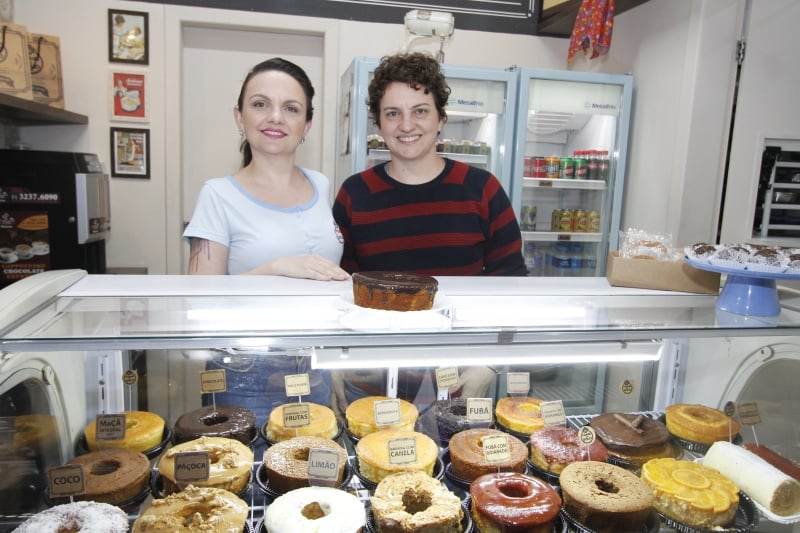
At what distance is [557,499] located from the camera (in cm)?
147

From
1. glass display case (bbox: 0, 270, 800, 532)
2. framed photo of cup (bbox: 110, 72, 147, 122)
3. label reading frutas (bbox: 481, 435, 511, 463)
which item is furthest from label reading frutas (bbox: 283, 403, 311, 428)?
framed photo of cup (bbox: 110, 72, 147, 122)

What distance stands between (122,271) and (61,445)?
3.54 m

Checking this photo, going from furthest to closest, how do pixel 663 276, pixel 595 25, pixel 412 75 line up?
pixel 595 25 → pixel 412 75 → pixel 663 276

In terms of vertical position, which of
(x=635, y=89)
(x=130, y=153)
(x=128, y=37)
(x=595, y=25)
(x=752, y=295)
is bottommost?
(x=752, y=295)

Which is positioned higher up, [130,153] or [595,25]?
[595,25]

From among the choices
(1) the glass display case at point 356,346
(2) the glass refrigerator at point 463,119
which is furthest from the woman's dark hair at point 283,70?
(2) the glass refrigerator at point 463,119

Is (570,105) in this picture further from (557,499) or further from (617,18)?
(557,499)

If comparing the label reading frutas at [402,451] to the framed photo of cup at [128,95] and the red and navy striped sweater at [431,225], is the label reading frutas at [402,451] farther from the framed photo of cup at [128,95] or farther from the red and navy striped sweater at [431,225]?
the framed photo of cup at [128,95]

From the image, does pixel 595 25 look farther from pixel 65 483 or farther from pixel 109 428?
pixel 65 483

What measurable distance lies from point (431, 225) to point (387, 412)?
1.04 m

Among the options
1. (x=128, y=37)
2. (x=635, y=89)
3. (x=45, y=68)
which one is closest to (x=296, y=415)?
(x=45, y=68)

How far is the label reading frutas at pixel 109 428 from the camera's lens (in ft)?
5.14

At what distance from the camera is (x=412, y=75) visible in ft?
7.88

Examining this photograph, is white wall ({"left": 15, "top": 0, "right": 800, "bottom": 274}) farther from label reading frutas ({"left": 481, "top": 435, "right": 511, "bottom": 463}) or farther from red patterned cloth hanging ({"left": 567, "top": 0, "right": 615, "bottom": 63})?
label reading frutas ({"left": 481, "top": 435, "right": 511, "bottom": 463})
